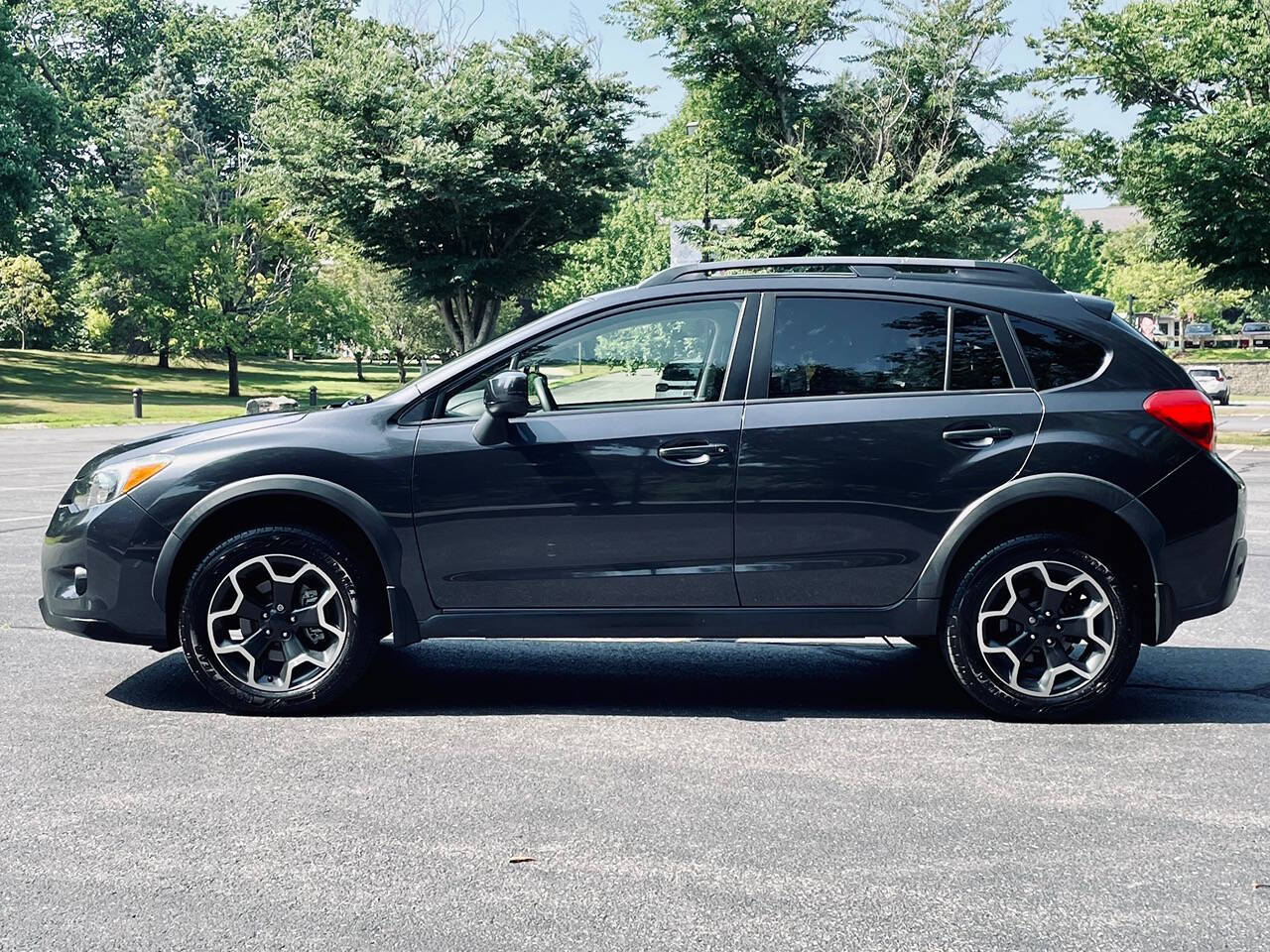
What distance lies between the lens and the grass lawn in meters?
36.9

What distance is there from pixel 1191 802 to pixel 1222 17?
20.8 m

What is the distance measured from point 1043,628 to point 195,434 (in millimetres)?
3539

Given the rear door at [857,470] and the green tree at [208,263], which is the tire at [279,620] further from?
the green tree at [208,263]

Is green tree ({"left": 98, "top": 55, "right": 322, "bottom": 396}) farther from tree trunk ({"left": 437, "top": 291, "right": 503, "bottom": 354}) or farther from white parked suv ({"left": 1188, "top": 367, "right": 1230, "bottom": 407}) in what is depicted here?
white parked suv ({"left": 1188, "top": 367, "right": 1230, "bottom": 407})

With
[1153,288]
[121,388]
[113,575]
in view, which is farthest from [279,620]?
[1153,288]

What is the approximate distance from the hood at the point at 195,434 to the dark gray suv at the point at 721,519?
0.02m

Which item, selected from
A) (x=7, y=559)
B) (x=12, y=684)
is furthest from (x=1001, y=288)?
(x=7, y=559)

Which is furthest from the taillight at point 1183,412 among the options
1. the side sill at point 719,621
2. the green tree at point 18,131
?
the green tree at point 18,131

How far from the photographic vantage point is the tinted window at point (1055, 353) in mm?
5414

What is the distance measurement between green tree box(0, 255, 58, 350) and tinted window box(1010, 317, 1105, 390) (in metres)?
61.3

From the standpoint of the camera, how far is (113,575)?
5359 millimetres

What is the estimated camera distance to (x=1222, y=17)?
21656 millimetres

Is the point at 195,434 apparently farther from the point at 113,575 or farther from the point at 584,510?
the point at 584,510

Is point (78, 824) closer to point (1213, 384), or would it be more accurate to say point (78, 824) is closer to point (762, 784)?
point (762, 784)
